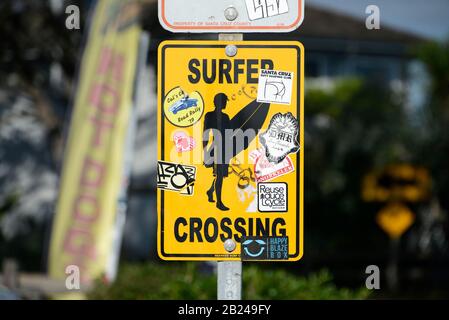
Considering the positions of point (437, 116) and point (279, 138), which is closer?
point (279, 138)

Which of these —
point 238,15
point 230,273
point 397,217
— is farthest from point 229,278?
point 397,217

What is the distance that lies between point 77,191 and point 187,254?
215 inches

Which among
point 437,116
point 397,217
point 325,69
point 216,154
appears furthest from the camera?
point 325,69

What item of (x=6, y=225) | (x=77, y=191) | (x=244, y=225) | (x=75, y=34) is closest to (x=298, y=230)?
(x=244, y=225)

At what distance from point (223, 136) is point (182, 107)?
0.24m

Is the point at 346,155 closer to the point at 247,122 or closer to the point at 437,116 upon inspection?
the point at 437,116

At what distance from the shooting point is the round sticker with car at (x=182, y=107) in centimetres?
397

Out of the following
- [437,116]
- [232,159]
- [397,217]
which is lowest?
[397,217]

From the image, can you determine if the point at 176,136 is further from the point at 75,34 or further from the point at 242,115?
the point at 75,34

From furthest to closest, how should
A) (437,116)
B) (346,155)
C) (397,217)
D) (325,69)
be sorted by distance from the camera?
(325,69), (346,155), (397,217), (437,116)

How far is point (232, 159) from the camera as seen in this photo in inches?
156

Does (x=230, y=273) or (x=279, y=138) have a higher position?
(x=279, y=138)

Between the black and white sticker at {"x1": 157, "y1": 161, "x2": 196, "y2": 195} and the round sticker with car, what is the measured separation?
0.20m

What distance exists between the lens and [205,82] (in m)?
4.01
